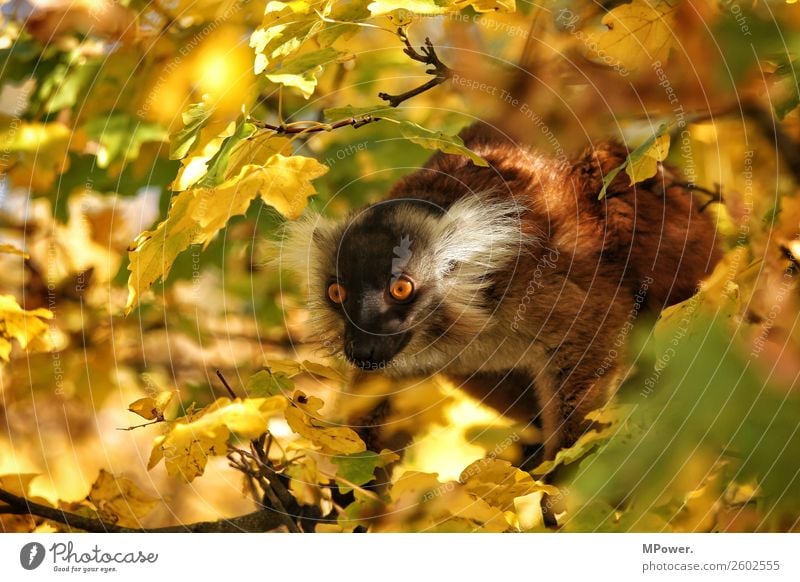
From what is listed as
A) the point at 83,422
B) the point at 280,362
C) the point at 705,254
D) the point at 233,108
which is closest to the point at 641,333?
the point at 705,254

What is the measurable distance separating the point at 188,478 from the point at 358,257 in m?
0.94

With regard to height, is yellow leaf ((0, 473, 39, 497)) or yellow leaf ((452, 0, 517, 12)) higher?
yellow leaf ((452, 0, 517, 12))

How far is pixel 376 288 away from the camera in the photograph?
271 centimetres

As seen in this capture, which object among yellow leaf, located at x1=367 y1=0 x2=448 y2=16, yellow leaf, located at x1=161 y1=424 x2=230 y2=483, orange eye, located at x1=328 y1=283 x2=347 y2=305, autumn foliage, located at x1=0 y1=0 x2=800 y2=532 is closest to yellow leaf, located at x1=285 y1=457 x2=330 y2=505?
autumn foliage, located at x1=0 y1=0 x2=800 y2=532

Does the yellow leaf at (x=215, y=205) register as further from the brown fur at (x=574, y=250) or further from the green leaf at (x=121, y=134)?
the brown fur at (x=574, y=250)

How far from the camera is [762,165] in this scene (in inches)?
96.1

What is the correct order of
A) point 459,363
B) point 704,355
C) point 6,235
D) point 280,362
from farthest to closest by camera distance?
1. point 459,363
2. point 6,235
3. point 280,362
4. point 704,355

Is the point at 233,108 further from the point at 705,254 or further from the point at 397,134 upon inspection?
the point at 705,254

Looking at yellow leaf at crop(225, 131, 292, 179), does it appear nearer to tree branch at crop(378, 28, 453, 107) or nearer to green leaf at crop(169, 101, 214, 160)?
green leaf at crop(169, 101, 214, 160)

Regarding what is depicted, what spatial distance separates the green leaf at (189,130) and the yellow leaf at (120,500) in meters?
0.95

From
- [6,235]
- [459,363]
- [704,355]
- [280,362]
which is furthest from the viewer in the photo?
[459,363]

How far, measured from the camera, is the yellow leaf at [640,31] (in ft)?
7.43
